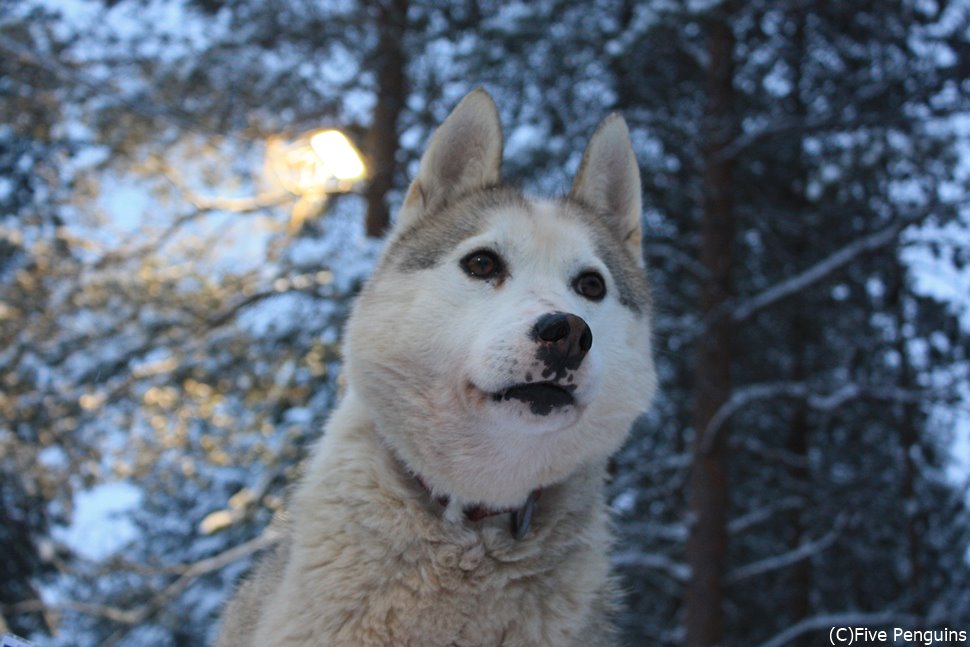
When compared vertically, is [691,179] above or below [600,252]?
above

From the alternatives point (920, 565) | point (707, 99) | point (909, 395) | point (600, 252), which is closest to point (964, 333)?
point (909, 395)

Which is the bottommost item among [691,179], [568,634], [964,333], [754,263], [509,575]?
[568,634]

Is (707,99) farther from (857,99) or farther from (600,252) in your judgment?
(600,252)

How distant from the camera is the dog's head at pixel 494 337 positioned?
2.36m

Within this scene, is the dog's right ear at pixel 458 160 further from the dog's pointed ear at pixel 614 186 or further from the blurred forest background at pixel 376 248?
the blurred forest background at pixel 376 248

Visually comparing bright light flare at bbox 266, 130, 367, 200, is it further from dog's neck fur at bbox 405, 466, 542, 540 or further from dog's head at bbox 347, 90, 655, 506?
dog's neck fur at bbox 405, 466, 542, 540

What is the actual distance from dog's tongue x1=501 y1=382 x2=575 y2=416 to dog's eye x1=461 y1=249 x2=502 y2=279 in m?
0.51

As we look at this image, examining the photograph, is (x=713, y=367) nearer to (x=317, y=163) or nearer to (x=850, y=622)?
(x=850, y=622)

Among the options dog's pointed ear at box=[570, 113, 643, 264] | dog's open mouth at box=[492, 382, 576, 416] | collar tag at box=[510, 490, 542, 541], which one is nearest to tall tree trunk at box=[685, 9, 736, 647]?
dog's pointed ear at box=[570, 113, 643, 264]

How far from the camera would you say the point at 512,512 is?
2.54 m

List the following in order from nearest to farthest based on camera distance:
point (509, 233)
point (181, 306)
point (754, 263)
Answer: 1. point (509, 233)
2. point (181, 306)
3. point (754, 263)

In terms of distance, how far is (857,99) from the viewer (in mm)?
8180

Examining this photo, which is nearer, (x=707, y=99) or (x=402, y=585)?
(x=402, y=585)

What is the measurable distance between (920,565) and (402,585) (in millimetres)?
8895
